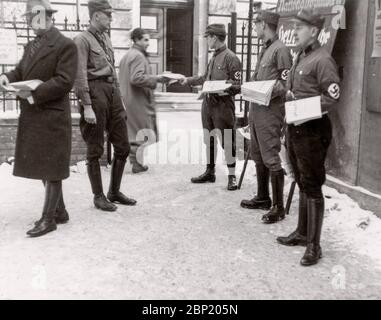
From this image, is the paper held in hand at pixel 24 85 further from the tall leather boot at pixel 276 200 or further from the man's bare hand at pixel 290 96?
the tall leather boot at pixel 276 200

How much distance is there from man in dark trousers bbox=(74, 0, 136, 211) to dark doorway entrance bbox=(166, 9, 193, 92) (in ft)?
25.2

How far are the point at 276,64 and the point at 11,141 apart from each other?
4330 millimetres

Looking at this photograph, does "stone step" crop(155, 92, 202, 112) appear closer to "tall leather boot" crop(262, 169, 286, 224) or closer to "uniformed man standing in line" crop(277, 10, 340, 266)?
"tall leather boot" crop(262, 169, 286, 224)

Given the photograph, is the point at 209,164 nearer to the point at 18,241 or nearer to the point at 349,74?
the point at 349,74

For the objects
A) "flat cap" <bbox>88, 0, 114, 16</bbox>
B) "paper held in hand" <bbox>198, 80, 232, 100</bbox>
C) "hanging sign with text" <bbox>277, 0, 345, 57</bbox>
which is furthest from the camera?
"paper held in hand" <bbox>198, 80, 232, 100</bbox>

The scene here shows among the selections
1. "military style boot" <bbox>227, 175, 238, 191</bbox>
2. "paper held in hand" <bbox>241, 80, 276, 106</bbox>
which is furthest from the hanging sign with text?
"military style boot" <bbox>227, 175, 238, 191</bbox>

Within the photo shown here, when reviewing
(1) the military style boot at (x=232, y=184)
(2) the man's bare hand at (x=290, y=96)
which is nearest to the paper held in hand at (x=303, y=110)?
(2) the man's bare hand at (x=290, y=96)

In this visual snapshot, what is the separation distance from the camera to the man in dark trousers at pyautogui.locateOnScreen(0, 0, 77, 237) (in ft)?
16.3

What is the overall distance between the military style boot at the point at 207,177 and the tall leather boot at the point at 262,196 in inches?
50.1

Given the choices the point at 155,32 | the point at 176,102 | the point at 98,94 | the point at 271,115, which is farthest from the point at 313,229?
the point at 155,32

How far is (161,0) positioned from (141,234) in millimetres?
9268
